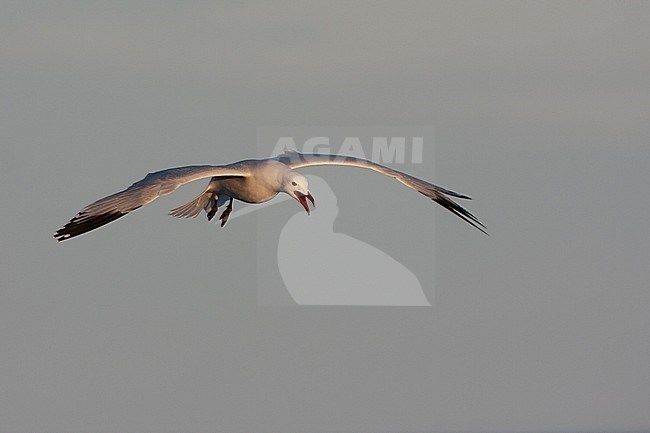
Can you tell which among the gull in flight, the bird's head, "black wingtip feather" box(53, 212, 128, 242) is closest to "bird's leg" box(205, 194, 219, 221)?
the gull in flight

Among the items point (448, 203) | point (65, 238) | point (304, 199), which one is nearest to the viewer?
point (65, 238)

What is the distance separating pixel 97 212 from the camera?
28766 millimetres

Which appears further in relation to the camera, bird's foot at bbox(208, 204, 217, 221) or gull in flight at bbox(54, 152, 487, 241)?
bird's foot at bbox(208, 204, 217, 221)

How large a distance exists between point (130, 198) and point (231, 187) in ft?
13.1

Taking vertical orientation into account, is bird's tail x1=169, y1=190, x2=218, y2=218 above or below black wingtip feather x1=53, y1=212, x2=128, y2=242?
above

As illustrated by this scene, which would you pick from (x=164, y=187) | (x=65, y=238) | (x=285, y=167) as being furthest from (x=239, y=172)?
(x=65, y=238)

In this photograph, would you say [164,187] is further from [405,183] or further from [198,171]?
[405,183]

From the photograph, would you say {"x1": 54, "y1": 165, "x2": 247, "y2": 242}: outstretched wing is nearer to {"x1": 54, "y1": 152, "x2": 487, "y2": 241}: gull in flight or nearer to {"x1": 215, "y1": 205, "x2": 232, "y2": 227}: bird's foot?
{"x1": 54, "y1": 152, "x2": 487, "y2": 241}: gull in flight

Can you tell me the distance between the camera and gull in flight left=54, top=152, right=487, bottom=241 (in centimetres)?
2889

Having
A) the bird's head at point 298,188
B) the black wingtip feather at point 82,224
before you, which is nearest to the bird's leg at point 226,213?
the bird's head at point 298,188

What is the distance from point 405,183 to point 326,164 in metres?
1.44

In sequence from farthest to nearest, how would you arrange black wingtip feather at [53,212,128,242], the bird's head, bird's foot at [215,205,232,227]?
bird's foot at [215,205,232,227]
the bird's head
black wingtip feather at [53,212,128,242]

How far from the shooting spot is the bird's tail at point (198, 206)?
33.8 metres

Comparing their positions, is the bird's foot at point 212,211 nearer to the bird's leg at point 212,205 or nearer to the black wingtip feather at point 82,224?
the bird's leg at point 212,205
